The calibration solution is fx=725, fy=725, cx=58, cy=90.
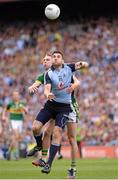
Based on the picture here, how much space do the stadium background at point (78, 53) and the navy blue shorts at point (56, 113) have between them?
14.1 meters

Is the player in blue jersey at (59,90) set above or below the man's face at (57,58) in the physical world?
below

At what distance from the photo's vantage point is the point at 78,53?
1453 inches

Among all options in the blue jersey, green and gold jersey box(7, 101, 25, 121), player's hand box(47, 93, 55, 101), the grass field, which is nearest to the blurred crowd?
green and gold jersey box(7, 101, 25, 121)

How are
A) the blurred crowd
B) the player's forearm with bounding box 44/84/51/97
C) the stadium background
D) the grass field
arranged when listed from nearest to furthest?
the grass field < the player's forearm with bounding box 44/84/51/97 < the stadium background < the blurred crowd

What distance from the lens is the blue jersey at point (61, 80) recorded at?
1463 cm

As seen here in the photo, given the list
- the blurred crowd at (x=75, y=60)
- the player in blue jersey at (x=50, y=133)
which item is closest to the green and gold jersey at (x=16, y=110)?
the blurred crowd at (x=75, y=60)

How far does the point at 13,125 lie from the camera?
2525cm

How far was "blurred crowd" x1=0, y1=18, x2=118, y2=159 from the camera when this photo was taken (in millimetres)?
31609

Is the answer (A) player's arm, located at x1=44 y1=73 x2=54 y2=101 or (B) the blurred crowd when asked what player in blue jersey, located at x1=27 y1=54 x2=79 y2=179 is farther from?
(B) the blurred crowd

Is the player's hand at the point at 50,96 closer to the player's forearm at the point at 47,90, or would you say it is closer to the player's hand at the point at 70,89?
the player's forearm at the point at 47,90

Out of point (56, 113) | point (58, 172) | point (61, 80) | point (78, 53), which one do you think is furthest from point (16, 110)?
point (78, 53)

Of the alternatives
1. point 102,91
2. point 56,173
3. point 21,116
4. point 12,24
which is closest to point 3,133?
point 102,91

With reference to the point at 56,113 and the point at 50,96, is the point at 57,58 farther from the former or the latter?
the point at 56,113

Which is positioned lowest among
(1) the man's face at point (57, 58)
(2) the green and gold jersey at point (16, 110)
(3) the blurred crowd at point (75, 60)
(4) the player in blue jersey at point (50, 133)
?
(4) the player in blue jersey at point (50, 133)
